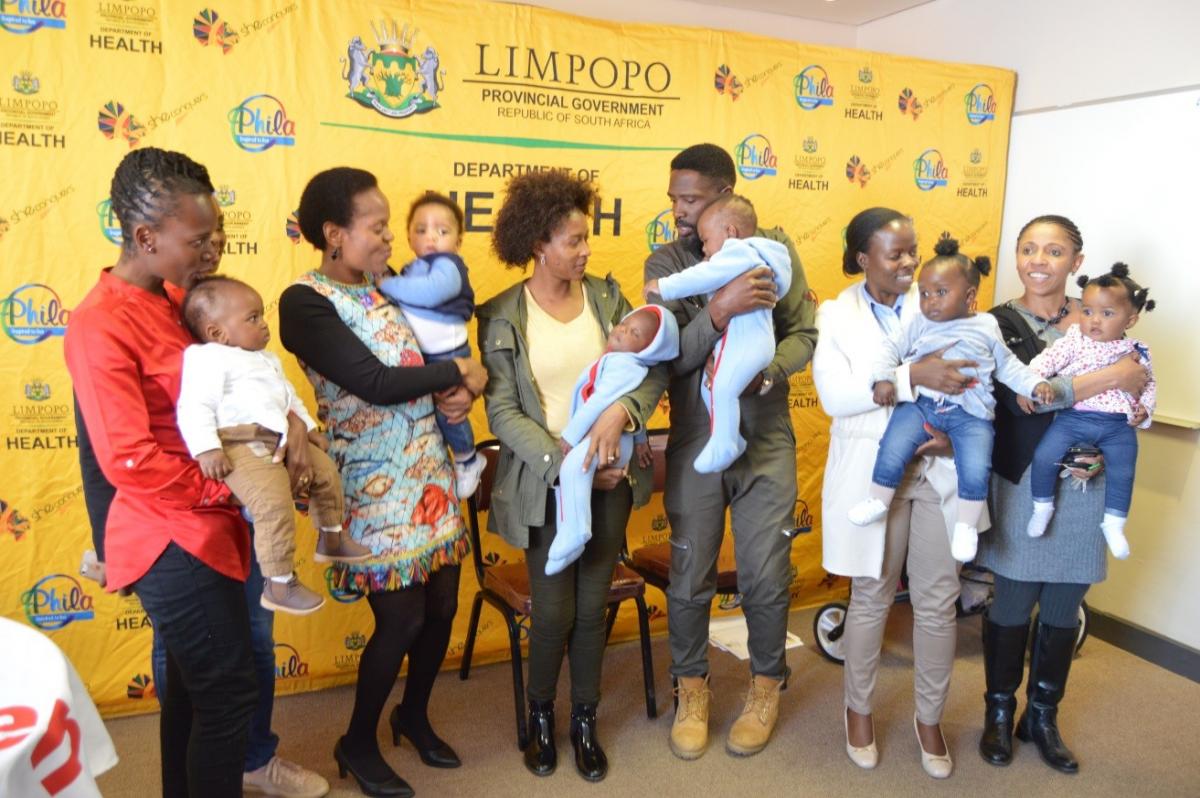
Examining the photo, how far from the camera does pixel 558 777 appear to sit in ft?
8.85

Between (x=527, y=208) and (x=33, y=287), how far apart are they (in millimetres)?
1551

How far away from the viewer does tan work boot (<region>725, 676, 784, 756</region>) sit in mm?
2836

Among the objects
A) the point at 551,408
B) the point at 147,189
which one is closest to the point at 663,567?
the point at 551,408

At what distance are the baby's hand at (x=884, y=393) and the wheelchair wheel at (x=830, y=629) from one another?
124 cm

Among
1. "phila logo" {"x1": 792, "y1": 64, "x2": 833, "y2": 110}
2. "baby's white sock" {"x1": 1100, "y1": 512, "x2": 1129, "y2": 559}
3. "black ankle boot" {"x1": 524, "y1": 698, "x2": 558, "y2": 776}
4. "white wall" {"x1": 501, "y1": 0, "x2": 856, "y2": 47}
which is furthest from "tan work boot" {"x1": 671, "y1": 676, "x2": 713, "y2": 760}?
"white wall" {"x1": 501, "y1": 0, "x2": 856, "y2": 47}

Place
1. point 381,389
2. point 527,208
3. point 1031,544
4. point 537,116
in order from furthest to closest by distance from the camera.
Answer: point 537,116 → point 1031,544 → point 527,208 → point 381,389

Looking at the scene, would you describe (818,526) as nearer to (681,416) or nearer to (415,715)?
(681,416)

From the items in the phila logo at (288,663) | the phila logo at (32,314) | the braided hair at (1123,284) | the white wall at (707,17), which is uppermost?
the white wall at (707,17)

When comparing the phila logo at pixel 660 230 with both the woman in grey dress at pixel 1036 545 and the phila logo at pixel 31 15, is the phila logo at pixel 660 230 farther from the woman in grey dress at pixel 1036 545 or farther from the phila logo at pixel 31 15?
the phila logo at pixel 31 15

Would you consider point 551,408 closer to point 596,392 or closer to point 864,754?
point 596,392

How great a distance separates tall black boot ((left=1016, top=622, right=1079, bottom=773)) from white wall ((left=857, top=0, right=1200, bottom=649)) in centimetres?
102

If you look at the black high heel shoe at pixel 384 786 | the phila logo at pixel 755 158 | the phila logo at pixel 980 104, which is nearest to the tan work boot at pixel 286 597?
the black high heel shoe at pixel 384 786

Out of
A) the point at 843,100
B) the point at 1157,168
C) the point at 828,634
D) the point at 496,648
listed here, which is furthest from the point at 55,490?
the point at 1157,168

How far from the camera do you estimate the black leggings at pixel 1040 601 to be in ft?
8.94
